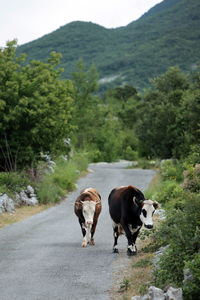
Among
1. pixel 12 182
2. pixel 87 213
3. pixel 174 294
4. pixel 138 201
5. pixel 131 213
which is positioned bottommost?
pixel 12 182

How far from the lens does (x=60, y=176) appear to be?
33.2m

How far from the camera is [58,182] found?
32.5 meters

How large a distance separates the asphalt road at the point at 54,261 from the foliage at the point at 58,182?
16.4 feet

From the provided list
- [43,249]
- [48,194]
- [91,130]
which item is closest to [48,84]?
[48,194]

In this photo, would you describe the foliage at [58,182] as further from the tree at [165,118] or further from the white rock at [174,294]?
the white rock at [174,294]

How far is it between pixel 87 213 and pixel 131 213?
184cm

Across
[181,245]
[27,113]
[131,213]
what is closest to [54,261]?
[131,213]

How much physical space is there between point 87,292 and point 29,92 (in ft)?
61.0

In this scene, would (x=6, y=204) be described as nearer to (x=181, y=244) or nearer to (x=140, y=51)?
(x=181, y=244)

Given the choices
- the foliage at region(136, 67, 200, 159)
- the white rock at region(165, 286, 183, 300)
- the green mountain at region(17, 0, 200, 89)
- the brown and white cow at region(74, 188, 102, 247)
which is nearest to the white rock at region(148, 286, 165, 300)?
the white rock at region(165, 286, 183, 300)

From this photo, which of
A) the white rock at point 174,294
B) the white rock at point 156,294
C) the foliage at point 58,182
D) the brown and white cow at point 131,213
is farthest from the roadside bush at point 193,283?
the foliage at point 58,182

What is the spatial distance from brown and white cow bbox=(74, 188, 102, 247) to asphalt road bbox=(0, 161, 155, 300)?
372 mm

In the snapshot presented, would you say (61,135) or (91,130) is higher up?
(61,135)

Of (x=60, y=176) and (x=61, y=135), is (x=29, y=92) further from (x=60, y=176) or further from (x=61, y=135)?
(x=60, y=176)
